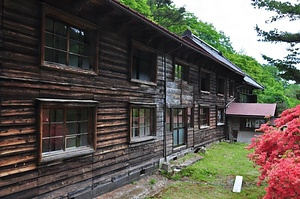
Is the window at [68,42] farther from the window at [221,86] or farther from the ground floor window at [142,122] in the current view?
the window at [221,86]

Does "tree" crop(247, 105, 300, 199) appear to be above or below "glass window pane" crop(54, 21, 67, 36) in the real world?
below

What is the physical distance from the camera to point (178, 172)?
10.2 metres

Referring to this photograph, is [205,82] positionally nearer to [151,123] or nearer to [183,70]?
[183,70]

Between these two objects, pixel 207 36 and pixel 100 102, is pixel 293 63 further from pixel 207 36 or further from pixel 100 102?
pixel 207 36

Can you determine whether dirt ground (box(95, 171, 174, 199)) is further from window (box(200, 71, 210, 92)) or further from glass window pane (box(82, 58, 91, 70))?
window (box(200, 71, 210, 92))

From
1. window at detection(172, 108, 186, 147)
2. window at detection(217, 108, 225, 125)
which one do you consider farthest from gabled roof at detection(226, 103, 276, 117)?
window at detection(172, 108, 186, 147)

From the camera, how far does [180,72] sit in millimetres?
13000

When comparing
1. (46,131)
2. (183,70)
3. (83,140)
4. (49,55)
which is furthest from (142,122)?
(183,70)

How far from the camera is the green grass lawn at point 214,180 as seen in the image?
791 centimetres

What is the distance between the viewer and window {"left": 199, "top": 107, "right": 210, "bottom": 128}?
50.4ft

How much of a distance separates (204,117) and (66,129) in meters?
11.4

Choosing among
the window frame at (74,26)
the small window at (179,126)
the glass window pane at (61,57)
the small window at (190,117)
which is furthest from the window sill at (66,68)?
the small window at (190,117)

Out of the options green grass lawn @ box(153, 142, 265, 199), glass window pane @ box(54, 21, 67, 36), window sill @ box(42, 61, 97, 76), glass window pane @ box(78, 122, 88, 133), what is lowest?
green grass lawn @ box(153, 142, 265, 199)

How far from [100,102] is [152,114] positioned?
3.32m
